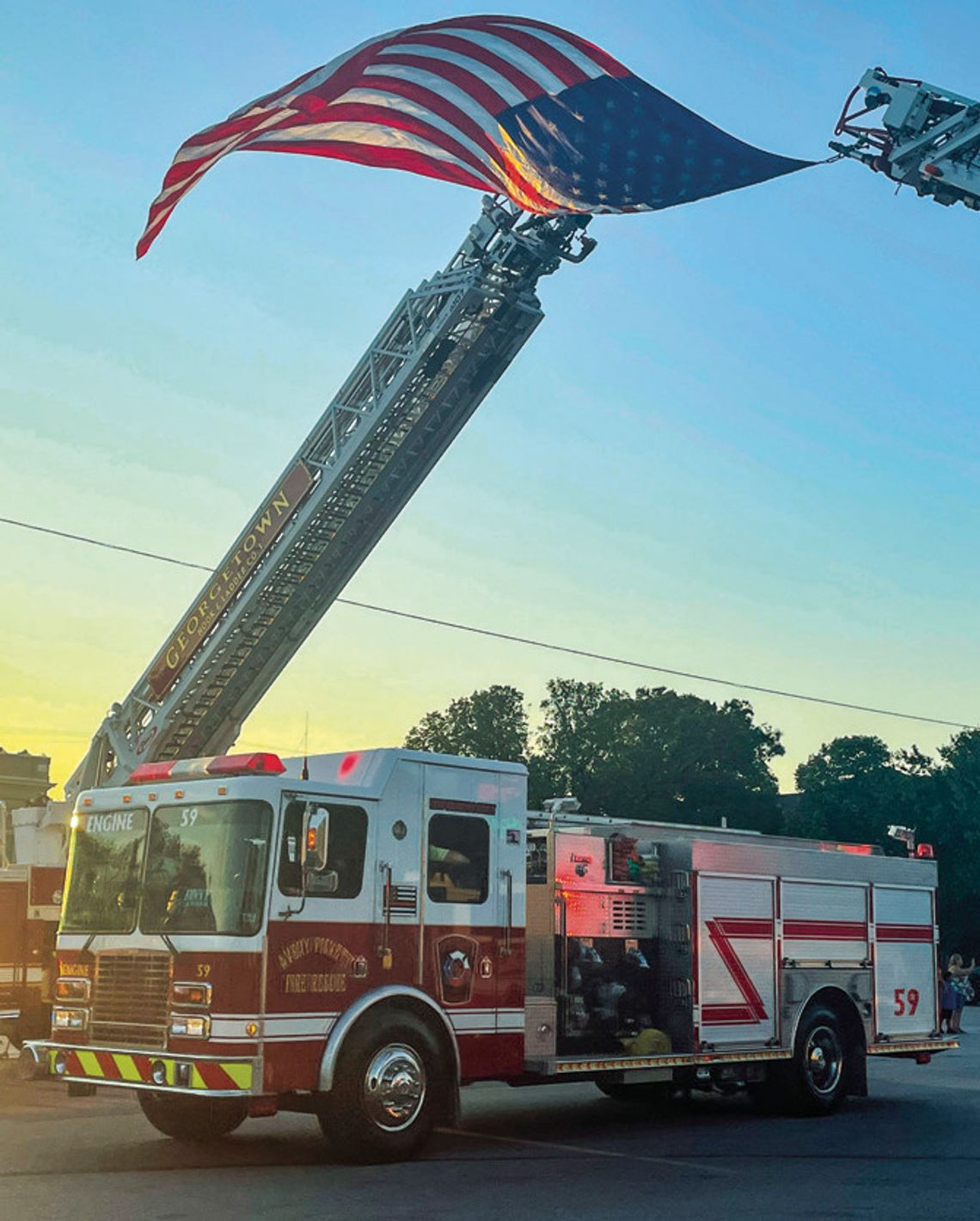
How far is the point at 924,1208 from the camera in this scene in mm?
8891

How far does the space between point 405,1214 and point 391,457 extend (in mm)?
10812

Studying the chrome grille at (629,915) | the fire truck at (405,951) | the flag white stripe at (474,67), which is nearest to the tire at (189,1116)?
the fire truck at (405,951)

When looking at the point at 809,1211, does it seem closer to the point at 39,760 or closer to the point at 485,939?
the point at 485,939

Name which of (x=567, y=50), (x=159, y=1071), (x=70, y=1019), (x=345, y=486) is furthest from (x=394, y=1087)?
(x=567, y=50)

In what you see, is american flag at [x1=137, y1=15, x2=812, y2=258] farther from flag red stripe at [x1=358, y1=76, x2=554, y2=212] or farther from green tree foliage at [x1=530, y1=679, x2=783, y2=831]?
green tree foliage at [x1=530, y1=679, x2=783, y2=831]

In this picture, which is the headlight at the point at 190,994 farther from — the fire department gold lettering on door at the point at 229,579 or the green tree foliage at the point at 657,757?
the green tree foliage at the point at 657,757

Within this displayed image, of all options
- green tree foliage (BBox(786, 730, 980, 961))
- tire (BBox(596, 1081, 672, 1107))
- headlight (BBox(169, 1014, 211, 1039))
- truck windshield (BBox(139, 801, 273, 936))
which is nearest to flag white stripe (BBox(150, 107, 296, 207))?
truck windshield (BBox(139, 801, 273, 936))

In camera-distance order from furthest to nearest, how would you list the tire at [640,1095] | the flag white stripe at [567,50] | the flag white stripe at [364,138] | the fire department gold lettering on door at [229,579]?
the fire department gold lettering on door at [229,579] → the flag white stripe at [567,50] → the flag white stripe at [364,138] → the tire at [640,1095]

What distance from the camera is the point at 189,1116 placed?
1152 centimetres

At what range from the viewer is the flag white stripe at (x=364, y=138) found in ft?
51.0

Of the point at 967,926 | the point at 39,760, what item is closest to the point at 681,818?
the point at 967,926

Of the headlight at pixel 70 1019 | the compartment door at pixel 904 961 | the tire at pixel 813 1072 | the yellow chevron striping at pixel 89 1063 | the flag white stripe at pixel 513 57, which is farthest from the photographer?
the flag white stripe at pixel 513 57

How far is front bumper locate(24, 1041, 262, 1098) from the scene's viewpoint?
32.3ft

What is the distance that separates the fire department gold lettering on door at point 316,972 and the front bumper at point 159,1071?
1.88ft
